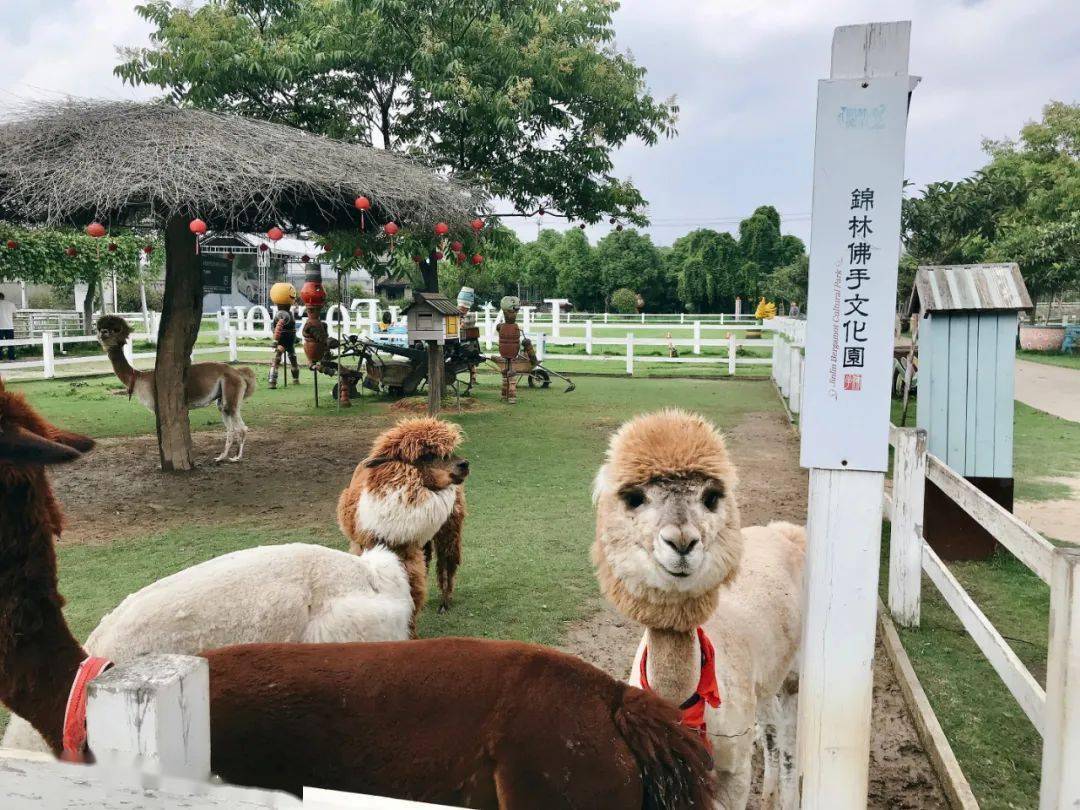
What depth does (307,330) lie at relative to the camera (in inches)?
551

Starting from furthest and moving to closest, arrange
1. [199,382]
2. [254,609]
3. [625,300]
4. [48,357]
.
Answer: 1. [625,300]
2. [48,357]
3. [199,382]
4. [254,609]

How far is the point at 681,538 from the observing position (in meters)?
2.03

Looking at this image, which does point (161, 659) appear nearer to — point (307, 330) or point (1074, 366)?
point (307, 330)

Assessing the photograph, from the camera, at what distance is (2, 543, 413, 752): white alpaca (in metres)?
2.62

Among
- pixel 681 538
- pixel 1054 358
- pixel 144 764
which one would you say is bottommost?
pixel 144 764

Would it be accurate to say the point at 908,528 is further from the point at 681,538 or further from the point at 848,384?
the point at 681,538

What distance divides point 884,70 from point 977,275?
4.25 m

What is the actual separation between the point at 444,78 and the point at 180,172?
18.9 ft

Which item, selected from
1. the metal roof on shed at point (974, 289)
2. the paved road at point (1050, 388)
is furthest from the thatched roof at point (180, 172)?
the paved road at point (1050, 388)

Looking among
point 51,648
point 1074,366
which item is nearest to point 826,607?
point 51,648

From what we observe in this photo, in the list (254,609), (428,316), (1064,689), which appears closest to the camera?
(1064,689)

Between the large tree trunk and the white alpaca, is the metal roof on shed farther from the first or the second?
the large tree trunk

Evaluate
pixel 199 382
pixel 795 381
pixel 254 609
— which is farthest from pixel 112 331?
pixel 795 381

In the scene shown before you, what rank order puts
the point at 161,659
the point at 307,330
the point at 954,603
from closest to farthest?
1. the point at 161,659
2. the point at 954,603
3. the point at 307,330
